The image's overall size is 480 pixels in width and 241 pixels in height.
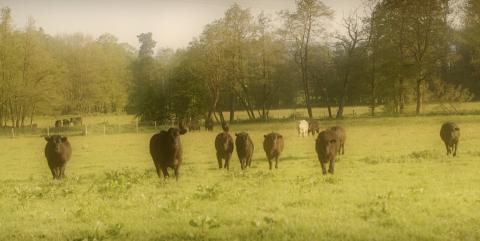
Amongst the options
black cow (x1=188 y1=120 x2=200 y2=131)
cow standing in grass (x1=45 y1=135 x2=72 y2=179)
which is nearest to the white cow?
black cow (x1=188 y1=120 x2=200 y2=131)

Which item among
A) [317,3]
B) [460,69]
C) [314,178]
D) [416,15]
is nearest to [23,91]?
[317,3]

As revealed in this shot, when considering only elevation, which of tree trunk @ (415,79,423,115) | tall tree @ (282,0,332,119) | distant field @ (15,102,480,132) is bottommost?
distant field @ (15,102,480,132)

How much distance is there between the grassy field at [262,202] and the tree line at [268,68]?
19150mm

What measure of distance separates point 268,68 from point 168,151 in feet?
99.1

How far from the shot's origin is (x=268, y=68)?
4372 cm

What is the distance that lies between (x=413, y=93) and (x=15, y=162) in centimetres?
3156

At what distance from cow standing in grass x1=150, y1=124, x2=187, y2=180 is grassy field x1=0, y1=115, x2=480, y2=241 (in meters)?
0.44

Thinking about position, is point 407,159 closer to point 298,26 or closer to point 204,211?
point 204,211

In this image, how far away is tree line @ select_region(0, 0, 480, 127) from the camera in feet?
121

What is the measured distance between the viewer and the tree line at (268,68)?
36969mm

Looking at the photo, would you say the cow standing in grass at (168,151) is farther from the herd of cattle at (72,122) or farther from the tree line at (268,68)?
the herd of cattle at (72,122)

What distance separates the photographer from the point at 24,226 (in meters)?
8.68

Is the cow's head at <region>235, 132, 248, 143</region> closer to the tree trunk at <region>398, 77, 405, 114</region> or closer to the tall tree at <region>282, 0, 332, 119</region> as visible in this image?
the tall tree at <region>282, 0, 332, 119</region>

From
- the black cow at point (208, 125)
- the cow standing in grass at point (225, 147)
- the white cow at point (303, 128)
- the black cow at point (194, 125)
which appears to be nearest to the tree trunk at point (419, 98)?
the white cow at point (303, 128)
